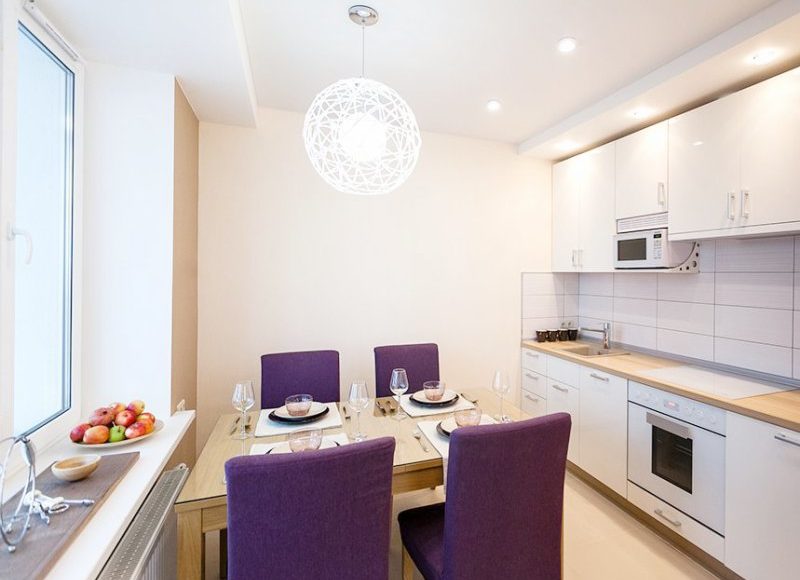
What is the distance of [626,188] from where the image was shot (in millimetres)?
2633

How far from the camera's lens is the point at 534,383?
3168 millimetres

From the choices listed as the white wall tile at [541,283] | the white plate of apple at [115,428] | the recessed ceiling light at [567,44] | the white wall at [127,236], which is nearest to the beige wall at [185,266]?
the white wall at [127,236]

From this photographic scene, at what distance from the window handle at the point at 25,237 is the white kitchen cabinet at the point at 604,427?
3002 millimetres

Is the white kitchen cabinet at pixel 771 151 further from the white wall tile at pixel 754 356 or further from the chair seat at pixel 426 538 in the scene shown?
the chair seat at pixel 426 538

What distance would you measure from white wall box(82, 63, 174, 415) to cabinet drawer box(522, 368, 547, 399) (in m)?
2.60

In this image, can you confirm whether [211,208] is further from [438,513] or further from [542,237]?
[542,237]

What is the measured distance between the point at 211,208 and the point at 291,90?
922 millimetres

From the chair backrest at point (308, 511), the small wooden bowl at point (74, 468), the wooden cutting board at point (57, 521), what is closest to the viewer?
the wooden cutting board at point (57, 521)

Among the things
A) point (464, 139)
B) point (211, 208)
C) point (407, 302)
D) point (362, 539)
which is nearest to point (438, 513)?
point (362, 539)

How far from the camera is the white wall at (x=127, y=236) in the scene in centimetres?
178

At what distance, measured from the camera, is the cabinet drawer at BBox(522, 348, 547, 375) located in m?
3.07

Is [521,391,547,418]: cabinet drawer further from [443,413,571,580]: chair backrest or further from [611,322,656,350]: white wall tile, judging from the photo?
[443,413,571,580]: chair backrest

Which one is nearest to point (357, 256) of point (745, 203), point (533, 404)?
point (533, 404)

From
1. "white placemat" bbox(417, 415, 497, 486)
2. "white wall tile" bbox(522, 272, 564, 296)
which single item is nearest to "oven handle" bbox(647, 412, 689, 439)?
"white placemat" bbox(417, 415, 497, 486)
